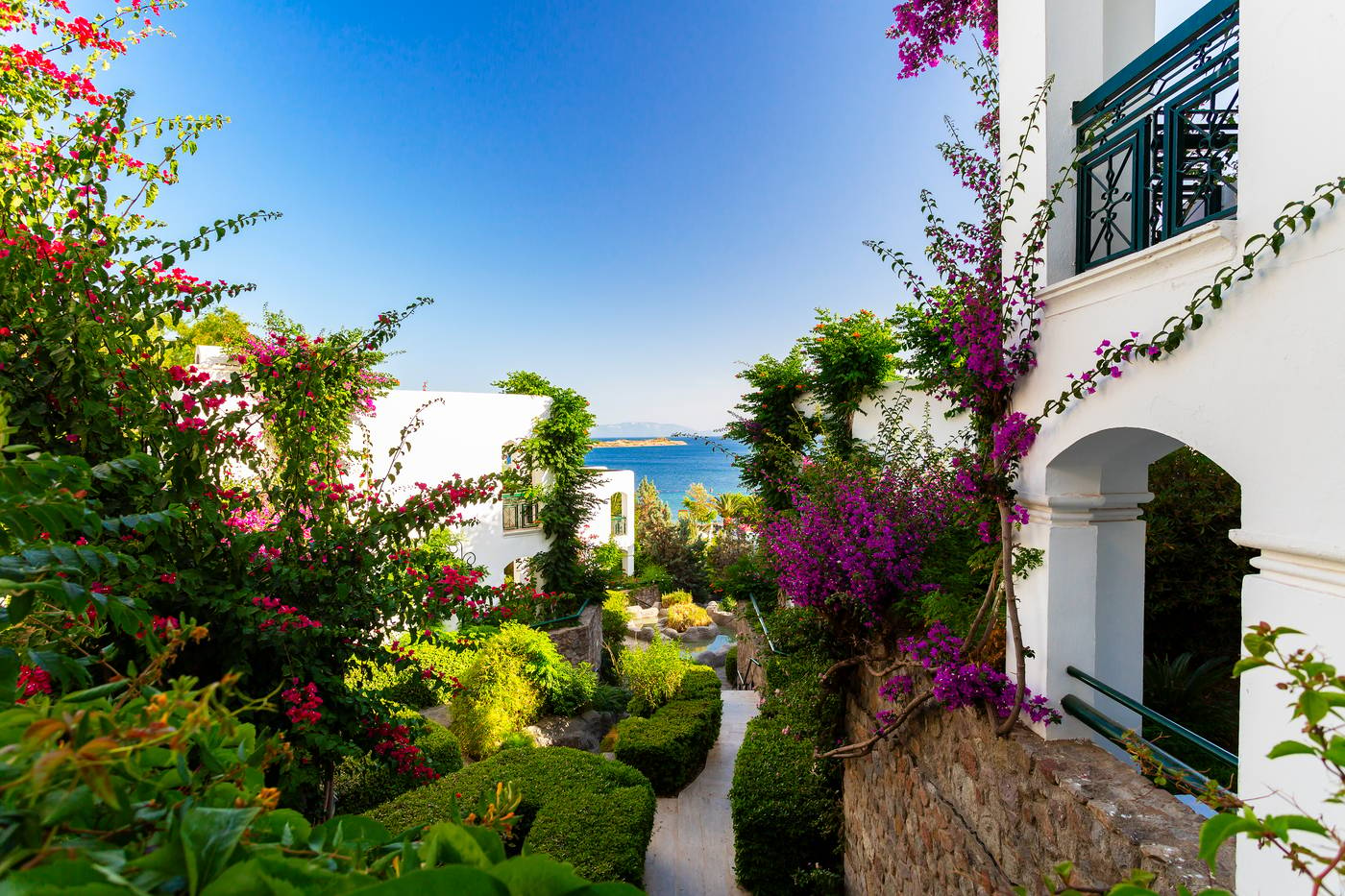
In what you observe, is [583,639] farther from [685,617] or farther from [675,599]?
[675,599]

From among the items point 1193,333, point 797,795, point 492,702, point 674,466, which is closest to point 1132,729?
point 1193,333

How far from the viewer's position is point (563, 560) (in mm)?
13656

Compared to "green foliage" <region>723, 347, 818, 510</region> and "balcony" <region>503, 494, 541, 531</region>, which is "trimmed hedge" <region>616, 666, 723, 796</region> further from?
"balcony" <region>503, 494, 541, 531</region>

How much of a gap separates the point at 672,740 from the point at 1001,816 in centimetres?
534

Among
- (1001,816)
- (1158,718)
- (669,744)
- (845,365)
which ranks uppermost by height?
(845,365)

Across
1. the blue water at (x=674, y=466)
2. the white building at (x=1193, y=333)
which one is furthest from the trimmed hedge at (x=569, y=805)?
the blue water at (x=674, y=466)

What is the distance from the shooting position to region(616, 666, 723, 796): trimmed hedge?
7.49 metres

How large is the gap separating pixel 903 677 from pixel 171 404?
4.06 m

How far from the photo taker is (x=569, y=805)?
523 centimetres

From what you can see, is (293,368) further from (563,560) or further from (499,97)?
(499,97)

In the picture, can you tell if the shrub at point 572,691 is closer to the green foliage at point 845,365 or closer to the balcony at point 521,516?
the balcony at point 521,516

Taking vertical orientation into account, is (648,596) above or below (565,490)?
below

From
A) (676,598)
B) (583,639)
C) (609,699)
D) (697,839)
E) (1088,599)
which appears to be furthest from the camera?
(676,598)

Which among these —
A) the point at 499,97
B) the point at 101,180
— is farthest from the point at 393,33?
the point at 101,180
